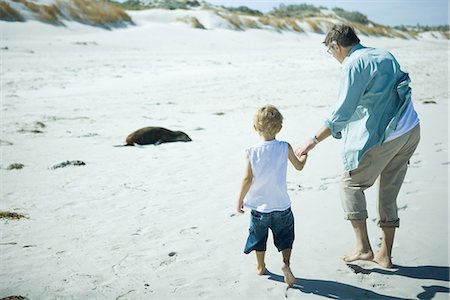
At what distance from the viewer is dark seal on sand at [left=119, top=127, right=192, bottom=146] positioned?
732 centimetres

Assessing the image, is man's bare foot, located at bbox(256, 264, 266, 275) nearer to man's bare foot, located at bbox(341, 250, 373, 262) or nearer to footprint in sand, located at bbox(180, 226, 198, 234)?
man's bare foot, located at bbox(341, 250, 373, 262)

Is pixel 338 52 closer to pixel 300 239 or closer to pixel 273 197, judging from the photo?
pixel 273 197

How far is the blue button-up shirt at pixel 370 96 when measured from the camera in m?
3.02

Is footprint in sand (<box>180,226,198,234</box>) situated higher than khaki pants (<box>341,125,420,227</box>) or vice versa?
khaki pants (<box>341,125,420,227</box>)

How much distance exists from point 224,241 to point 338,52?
1.84m

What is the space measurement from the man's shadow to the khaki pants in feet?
1.25

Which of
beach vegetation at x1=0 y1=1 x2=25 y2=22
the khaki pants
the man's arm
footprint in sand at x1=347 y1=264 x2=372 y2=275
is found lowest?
footprint in sand at x1=347 y1=264 x2=372 y2=275

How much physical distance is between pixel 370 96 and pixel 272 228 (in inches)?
44.9

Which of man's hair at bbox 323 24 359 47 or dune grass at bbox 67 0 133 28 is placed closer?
man's hair at bbox 323 24 359 47

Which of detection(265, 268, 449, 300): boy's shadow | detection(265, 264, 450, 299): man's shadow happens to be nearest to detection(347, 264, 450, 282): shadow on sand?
detection(265, 264, 450, 299): man's shadow

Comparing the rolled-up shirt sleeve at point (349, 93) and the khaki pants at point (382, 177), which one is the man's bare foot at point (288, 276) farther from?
the rolled-up shirt sleeve at point (349, 93)

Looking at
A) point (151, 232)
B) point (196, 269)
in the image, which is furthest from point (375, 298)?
point (151, 232)

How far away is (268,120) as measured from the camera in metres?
3.03

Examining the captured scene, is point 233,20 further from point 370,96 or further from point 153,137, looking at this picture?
point 370,96
